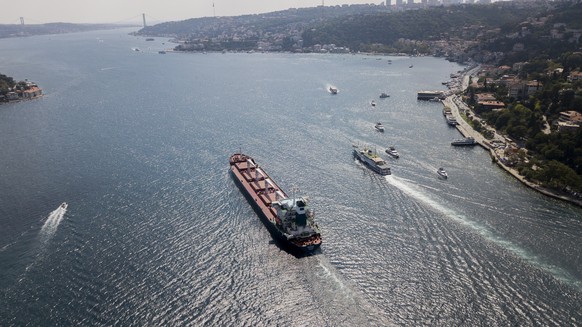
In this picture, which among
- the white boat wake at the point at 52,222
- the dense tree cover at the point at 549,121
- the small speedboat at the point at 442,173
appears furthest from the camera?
the small speedboat at the point at 442,173

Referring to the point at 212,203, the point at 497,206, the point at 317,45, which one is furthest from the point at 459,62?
the point at 212,203

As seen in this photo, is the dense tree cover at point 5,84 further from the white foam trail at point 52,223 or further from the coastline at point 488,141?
the coastline at point 488,141

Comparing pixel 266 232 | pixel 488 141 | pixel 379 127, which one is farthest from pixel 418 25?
pixel 266 232

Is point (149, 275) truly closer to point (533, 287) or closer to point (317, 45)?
point (533, 287)

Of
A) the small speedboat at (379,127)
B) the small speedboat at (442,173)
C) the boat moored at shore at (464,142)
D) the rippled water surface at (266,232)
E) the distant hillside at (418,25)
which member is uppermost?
the distant hillside at (418,25)

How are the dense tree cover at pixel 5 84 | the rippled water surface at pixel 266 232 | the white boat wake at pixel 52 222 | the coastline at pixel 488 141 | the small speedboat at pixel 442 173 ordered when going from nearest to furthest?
the rippled water surface at pixel 266 232 → the white boat wake at pixel 52 222 → the coastline at pixel 488 141 → the small speedboat at pixel 442 173 → the dense tree cover at pixel 5 84

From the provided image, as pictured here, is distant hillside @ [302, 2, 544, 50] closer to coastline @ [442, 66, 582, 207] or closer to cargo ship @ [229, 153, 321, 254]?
coastline @ [442, 66, 582, 207]

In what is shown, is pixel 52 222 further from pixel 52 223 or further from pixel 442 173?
pixel 442 173

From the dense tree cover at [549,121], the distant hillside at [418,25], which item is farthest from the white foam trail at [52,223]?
the distant hillside at [418,25]
